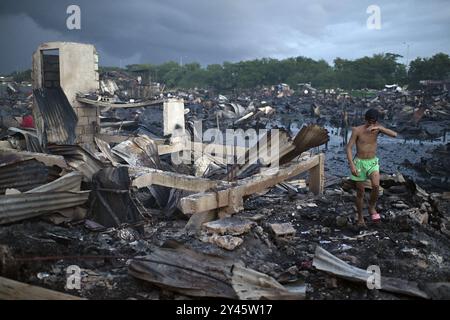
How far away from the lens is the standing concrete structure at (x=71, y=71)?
10969mm

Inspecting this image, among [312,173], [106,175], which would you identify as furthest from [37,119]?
[312,173]

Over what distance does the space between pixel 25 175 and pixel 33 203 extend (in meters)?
1.17

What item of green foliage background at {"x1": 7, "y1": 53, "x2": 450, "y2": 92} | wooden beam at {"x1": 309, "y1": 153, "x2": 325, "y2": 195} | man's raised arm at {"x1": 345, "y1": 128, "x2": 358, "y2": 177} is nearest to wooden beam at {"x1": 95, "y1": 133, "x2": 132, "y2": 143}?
wooden beam at {"x1": 309, "y1": 153, "x2": 325, "y2": 195}

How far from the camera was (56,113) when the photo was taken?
11.2 metres

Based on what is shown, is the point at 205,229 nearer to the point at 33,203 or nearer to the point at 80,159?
the point at 33,203

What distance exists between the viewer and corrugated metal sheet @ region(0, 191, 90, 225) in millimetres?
4789

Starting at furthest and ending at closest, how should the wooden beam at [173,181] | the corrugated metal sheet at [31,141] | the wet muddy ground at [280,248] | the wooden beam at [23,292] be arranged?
the corrugated metal sheet at [31,141], the wooden beam at [173,181], the wet muddy ground at [280,248], the wooden beam at [23,292]

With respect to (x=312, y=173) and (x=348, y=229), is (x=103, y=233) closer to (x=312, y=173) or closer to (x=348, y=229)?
(x=348, y=229)

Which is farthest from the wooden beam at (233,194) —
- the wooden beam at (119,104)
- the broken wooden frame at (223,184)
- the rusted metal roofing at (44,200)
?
the wooden beam at (119,104)

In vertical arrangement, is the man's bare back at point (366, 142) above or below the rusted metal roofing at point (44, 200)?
above

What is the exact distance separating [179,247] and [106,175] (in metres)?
2.37

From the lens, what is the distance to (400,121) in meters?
21.0

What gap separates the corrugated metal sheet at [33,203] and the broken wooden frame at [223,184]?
912 millimetres

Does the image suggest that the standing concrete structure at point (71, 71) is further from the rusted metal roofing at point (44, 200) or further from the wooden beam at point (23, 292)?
the wooden beam at point (23, 292)
